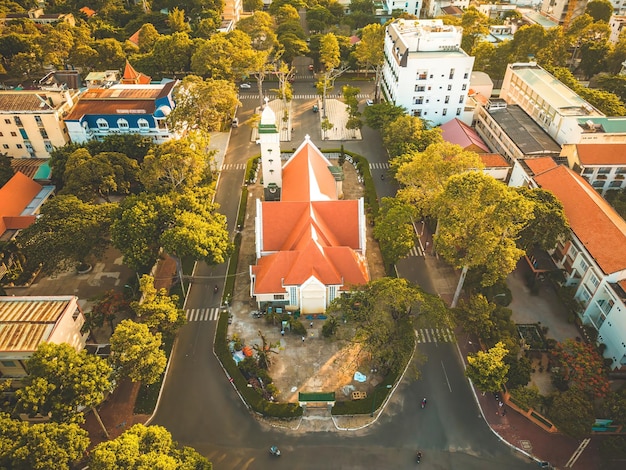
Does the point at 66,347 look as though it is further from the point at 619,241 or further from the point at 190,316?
the point at 619,241

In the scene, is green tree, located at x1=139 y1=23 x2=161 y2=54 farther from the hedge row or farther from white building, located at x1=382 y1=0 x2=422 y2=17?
the hedge row

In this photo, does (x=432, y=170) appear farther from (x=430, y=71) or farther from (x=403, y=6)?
(x=403, y=6)

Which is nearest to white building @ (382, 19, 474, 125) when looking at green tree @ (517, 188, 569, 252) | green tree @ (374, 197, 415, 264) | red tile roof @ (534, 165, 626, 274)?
red tile roof @ (534, 165, 626, 274)

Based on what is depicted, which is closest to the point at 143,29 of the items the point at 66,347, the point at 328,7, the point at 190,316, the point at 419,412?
the point at 328,7

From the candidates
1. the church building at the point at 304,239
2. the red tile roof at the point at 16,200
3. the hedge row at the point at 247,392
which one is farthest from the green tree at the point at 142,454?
the red tile roof at the point at 16,200

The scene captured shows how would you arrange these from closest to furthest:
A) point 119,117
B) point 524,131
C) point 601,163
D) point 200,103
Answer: point 601,163, point 200,103, point 524,131, point 119,117

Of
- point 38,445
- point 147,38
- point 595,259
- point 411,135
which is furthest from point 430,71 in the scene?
point 38,445

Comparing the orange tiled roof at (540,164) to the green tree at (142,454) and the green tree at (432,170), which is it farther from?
the green tree at (142,454)
